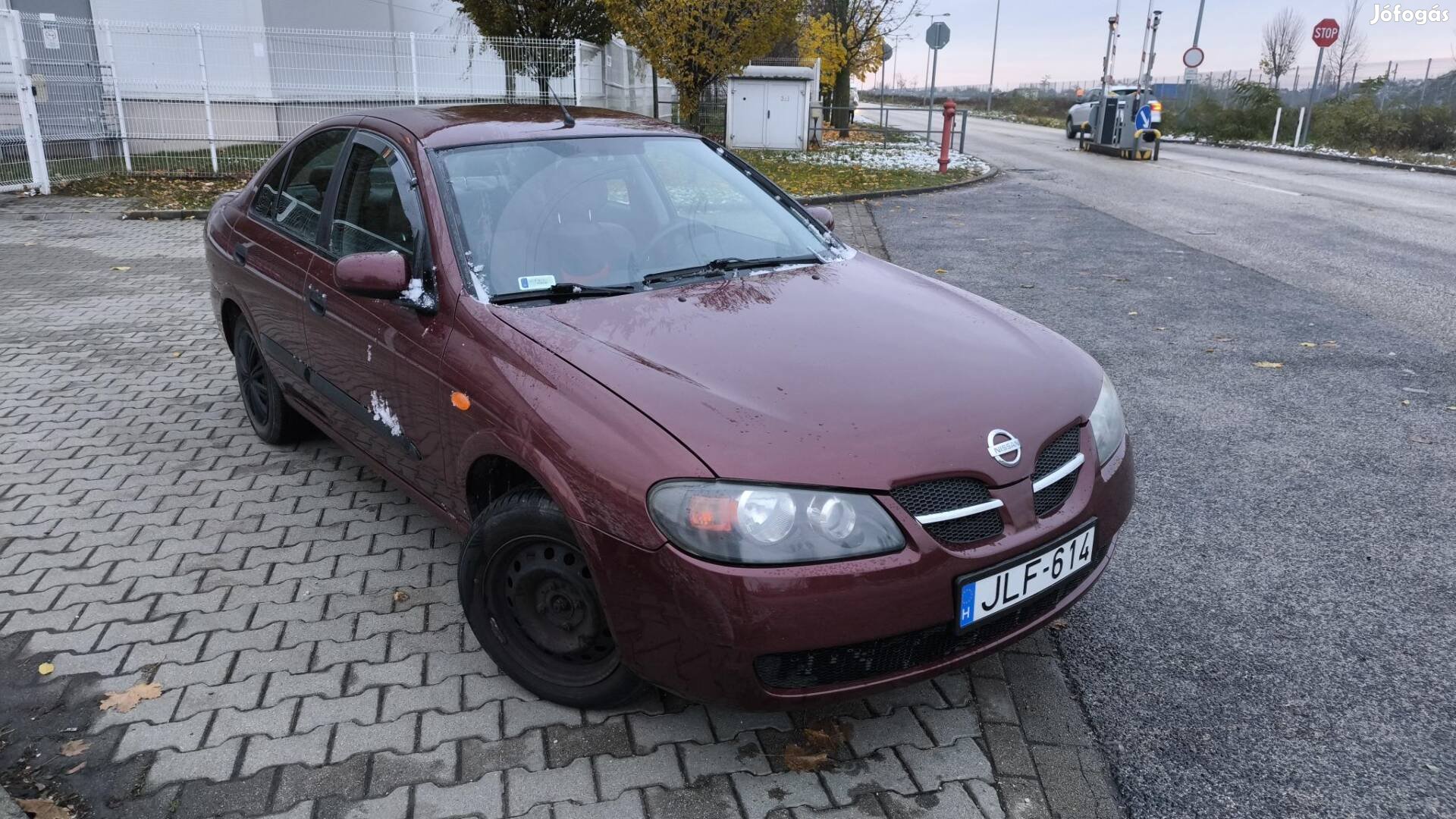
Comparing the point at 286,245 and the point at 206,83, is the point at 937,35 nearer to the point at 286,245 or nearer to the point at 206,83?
the point at 206,83

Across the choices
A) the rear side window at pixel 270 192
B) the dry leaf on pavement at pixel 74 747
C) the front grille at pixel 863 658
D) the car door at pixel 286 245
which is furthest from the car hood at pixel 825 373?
the rear side window at pixel 270 192

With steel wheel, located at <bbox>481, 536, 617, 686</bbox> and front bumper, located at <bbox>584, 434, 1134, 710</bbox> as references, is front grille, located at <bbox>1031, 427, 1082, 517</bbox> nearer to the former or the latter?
front bumper, located at <bbox>584, 434, 1134, 710</bbox>

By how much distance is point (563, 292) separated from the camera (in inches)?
117

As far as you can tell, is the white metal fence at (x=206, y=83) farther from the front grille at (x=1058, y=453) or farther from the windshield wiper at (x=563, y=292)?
the front grille at (x=1058, y=453)

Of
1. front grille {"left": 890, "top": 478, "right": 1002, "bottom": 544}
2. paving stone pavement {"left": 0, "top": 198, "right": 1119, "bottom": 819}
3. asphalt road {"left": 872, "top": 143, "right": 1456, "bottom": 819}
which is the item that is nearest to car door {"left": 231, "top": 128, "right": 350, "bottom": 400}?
paving stone pavement {"left": 0, "top": 198, "right": 1119, "bottom": 819}

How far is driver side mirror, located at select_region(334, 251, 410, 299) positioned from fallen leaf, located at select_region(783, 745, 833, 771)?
1.81 metres

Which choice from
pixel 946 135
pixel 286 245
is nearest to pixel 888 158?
pixel 946 135

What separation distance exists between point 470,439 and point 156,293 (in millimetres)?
6758

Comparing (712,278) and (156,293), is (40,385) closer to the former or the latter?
(156,293)

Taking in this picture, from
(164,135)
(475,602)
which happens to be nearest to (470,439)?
(475,602)

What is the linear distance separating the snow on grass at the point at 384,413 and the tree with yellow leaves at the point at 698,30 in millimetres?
13922

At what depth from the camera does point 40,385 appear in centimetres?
565

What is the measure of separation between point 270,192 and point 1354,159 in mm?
26479

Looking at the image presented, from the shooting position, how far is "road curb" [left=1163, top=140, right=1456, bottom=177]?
21.0 metres
